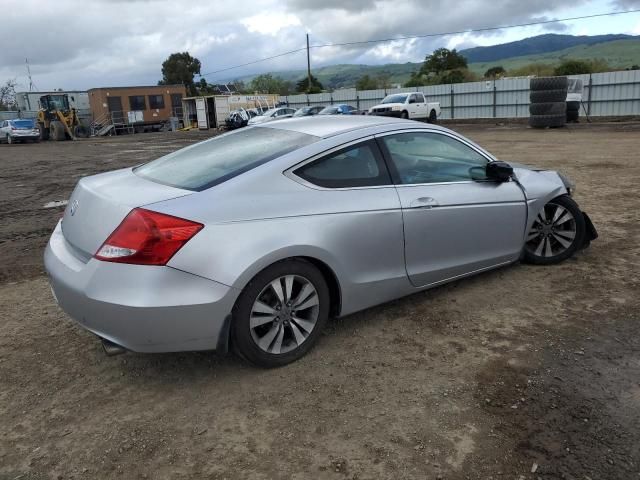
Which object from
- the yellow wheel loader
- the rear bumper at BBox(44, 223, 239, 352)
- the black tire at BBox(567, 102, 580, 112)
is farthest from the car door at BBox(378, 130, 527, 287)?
the yellow wheel loader

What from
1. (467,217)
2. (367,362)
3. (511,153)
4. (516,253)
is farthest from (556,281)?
(511,153)

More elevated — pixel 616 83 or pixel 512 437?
pixel 616 83

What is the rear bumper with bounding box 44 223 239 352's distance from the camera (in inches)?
112

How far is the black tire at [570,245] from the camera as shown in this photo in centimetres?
486

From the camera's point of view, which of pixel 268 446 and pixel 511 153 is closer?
pixel 268 446

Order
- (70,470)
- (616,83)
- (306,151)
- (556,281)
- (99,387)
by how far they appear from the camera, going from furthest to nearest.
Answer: (616,83)
(556,281)
(306,151)
(99,387)
(70,470)

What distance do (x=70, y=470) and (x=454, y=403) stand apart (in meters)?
1.92

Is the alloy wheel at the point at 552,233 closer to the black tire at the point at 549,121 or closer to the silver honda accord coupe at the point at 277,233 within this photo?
the silver honda accord coupe at the point at 277,233

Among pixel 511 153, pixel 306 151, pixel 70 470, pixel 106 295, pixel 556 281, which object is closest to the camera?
pixel 70 470

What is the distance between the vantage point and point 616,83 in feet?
88.9

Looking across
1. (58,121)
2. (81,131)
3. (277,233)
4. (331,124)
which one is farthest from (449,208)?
(81,131)

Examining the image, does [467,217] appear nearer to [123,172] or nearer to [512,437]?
[512,437]

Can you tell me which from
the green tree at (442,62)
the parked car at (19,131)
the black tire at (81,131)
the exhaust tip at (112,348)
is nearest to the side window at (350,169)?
the exhaust tip at (112,348)

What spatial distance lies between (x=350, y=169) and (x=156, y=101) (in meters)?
55.3
